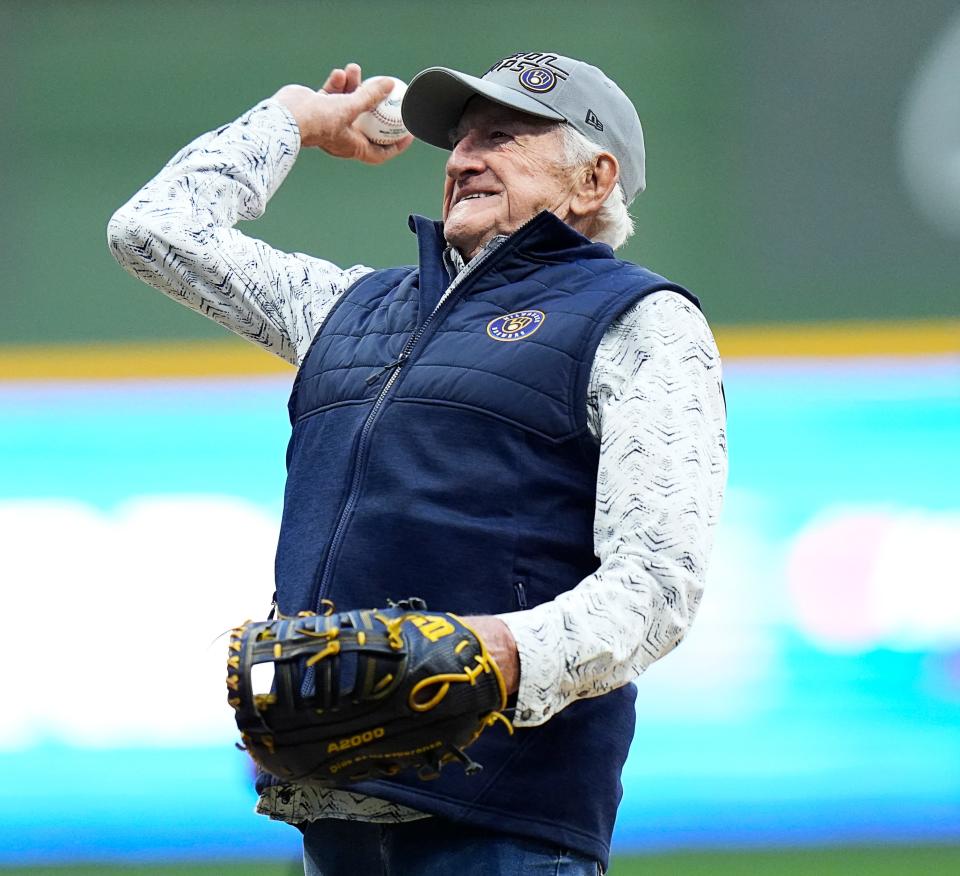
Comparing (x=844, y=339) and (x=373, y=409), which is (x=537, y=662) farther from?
(x=844, y=339)

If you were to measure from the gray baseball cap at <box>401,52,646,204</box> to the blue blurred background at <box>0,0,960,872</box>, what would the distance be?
6.51 ft

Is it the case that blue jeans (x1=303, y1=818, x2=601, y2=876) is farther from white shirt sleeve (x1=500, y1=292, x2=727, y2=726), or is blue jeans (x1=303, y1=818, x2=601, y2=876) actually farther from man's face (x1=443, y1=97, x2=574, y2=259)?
man's face (x1=443, y1=97, x2=574, y2=259)

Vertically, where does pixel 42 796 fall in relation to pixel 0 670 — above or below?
below

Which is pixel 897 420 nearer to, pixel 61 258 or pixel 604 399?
pixel 61 258

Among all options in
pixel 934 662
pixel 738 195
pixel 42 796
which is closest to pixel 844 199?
pixel 738 195

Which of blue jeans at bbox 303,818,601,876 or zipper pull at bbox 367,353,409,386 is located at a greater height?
zipper pull at bbox 367,353,409,386

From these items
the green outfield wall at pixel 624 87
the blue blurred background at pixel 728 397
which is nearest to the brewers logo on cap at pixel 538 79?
the blue blurred background at pixel 728 397

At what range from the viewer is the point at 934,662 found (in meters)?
3.63

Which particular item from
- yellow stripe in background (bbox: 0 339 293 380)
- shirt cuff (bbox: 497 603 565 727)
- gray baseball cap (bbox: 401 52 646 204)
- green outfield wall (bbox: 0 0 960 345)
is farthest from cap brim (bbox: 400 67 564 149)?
green outfield wall (bbox: 0 0 960 345)

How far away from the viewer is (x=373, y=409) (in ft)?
4.98

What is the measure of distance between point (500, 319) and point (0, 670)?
2565 mm

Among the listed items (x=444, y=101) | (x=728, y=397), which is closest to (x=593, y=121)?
(x=444, y=101)

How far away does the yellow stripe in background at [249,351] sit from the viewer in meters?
3.90

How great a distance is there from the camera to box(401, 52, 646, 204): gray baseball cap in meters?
1.71
